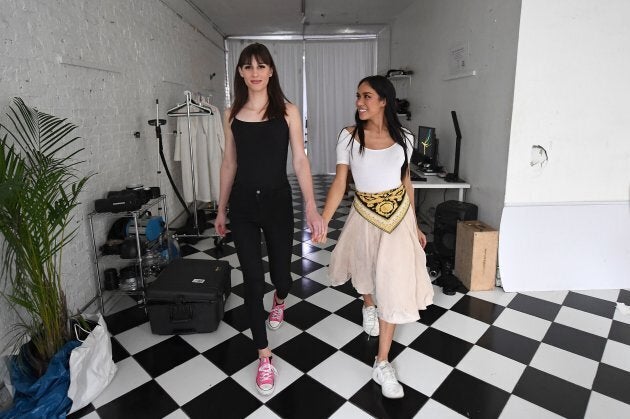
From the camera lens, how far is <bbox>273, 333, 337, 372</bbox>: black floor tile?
202 centimetres

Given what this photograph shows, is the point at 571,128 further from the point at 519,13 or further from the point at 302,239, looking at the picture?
the point at 302,239

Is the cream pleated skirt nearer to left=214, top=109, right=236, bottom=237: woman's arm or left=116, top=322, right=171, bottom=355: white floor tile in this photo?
left=214, top=109, right=236, bottom=237: woman's arm

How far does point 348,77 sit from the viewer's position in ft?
24.9

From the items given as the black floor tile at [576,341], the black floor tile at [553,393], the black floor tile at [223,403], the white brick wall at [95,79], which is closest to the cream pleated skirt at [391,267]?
the black floor tile at [553,393]

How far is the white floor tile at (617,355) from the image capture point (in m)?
1.99

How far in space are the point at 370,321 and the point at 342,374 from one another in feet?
1.43

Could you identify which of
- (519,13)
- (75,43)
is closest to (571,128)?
(519,13)

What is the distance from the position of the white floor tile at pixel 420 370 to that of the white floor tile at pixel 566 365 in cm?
50

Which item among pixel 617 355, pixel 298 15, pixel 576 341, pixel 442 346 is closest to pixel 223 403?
pixel 442 346

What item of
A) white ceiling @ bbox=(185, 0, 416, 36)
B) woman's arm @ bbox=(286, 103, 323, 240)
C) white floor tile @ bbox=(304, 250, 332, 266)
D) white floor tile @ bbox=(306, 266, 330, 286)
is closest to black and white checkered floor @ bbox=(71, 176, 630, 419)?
white floor tile @ bbox=(306, 266, 330, 286)

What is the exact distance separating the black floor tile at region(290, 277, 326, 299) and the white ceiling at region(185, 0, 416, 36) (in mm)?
3726

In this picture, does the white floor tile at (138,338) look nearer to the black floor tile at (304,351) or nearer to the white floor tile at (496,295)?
the black floor tile at (304,351)

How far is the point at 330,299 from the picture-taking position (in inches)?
108

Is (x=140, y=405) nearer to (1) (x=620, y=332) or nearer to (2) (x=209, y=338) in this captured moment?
(2) (x=209, y=338)
